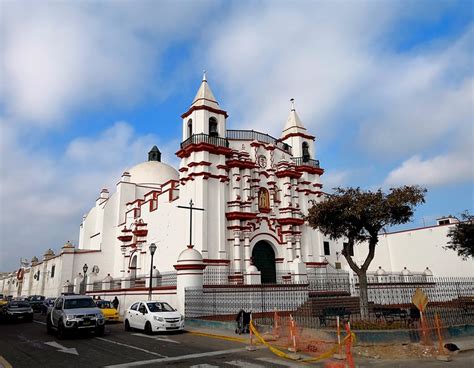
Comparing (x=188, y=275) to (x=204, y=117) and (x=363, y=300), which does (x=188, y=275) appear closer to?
(x=363, y=300)

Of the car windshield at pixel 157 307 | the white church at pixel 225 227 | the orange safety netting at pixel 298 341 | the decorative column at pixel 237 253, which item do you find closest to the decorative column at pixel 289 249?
the white church at pixel 225 227

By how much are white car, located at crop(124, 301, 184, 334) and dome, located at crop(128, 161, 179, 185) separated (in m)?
25.3

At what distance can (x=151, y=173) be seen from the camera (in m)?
41.1

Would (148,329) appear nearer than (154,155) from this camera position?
Yes

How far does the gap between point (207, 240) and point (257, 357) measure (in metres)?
14.6

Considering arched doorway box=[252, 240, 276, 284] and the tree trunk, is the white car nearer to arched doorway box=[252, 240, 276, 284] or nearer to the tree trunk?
the tree trunk

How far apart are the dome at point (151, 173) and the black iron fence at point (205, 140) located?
45.8ft

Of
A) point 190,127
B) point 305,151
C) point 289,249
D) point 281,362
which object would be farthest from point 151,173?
point 281,362

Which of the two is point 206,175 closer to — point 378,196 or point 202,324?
point 202,324

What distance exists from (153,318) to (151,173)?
27786 mm

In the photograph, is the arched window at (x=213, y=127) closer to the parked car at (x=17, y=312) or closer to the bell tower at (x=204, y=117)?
the bell tower at (x=204, y=117)

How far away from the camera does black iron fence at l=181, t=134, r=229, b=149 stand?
2625 cm

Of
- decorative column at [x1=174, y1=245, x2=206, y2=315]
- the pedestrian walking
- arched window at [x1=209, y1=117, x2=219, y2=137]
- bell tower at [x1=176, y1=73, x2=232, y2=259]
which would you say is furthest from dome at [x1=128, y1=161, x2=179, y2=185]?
decorative column at [x1=174, y1=245, x2=206, y2=315]

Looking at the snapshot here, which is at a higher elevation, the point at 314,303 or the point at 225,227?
the point at 225,227
